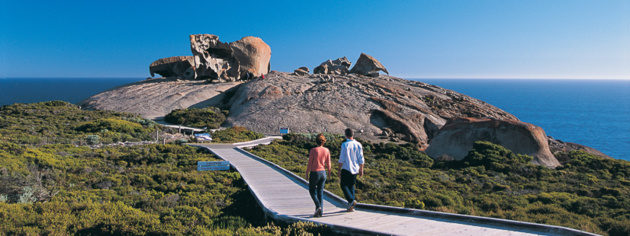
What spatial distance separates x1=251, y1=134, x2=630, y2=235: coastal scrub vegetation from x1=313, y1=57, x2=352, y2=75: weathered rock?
103ft

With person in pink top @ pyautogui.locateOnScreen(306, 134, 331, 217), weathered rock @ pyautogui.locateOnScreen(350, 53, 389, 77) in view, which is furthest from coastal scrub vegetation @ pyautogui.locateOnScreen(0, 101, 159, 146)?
weathered rock @ pyautogui.locateOnScreen(350, 53, 389, 77)

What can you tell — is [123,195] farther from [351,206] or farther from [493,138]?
[493,138]

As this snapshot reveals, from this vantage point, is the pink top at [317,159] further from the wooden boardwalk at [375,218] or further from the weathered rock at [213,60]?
the weathered rock at [213,60]

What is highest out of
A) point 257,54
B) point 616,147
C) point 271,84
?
point 257,54

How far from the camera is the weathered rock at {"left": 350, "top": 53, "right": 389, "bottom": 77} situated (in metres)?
51.9

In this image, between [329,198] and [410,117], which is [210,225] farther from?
[410,117]

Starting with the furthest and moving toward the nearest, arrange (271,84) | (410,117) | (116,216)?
(271,84) < (410,117) < (116,216)

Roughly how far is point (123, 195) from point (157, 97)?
3628 centimetres

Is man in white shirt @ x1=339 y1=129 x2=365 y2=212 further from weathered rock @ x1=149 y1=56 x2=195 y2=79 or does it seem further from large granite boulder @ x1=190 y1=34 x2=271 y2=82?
weathered rock @ x1=149 y1=56 x2=195 y2=79

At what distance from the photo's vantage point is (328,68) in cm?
5575

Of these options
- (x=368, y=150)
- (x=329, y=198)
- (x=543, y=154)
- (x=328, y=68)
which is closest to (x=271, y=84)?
(x=328, y=68)

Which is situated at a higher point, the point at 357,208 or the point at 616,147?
the point at 357,208

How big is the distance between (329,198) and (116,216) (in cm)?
504

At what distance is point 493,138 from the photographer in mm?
21719
